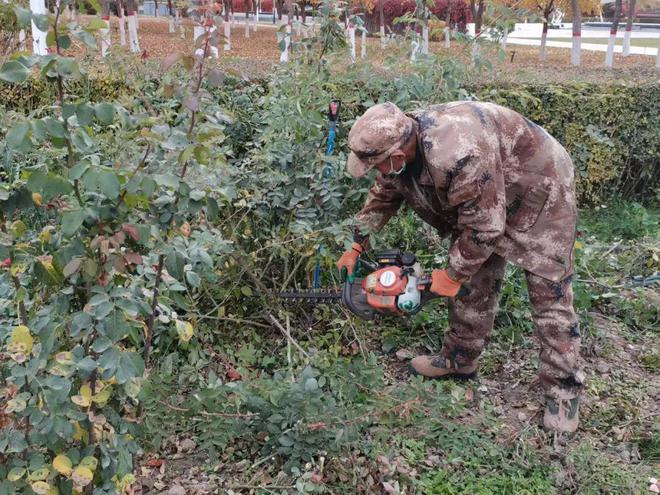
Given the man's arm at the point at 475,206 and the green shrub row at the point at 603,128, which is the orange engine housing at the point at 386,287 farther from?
the green shrub row at the point at 603,128

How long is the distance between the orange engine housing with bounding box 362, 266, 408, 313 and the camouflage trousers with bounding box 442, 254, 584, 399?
586mm

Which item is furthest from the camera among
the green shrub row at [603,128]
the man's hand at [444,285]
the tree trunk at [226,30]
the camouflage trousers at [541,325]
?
the green shrub row at [603,128]

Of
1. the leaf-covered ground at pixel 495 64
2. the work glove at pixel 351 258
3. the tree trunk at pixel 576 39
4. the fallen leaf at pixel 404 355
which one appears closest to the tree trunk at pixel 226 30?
the leaf-covered ground at pixel 495 64

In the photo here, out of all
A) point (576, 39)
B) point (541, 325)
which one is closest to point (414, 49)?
point (541, 325)

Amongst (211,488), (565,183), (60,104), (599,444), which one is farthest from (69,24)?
(599,444)

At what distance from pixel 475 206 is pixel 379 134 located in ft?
1.52

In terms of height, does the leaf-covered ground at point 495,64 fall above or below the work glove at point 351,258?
above

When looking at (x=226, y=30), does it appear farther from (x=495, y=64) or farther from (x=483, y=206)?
(x=483, y=206)

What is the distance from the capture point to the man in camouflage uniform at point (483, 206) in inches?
98.1

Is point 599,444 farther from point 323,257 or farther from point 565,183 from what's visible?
point 323,257

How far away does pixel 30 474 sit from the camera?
176cm

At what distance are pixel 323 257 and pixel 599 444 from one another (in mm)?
1509

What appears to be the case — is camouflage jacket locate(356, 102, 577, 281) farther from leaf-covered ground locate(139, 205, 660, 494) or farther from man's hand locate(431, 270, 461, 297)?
leaf-covered ground locate(139, 205, 660, 494)

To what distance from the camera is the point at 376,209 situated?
304 cm
